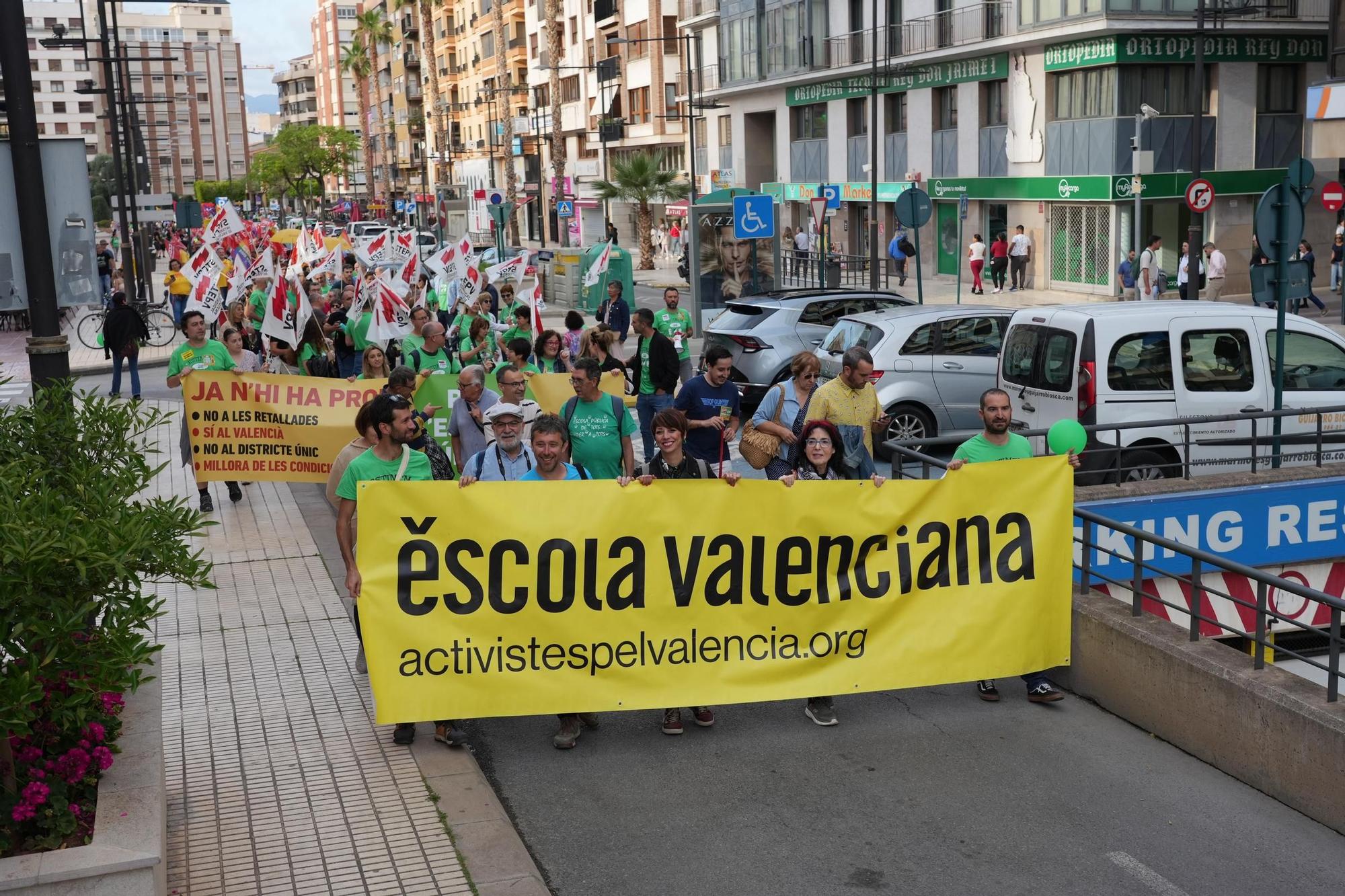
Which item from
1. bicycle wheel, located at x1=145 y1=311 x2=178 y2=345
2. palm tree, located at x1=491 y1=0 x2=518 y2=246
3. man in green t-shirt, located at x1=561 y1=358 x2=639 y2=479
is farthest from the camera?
palm tree, located at x1=491 y1=0 x2=518 y2=246

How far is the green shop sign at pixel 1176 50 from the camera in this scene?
35.1 meters

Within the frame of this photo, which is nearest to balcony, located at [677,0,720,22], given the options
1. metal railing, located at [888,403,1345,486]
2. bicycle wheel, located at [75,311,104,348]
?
Result: bicycle wheel, located at [75,311,104,348]

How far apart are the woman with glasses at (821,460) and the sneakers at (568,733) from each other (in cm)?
123

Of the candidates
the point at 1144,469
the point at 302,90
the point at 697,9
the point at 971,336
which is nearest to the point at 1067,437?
the point at 1144,469

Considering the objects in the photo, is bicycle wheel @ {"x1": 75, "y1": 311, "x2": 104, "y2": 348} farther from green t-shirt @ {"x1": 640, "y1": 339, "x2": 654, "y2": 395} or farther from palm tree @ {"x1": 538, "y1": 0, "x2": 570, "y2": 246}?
palm tree @ {"x1": 538, "y1": 0, "x2": 570, "y2": 246}

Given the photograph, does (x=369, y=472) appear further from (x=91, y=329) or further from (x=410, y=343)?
(x=91, y=329)

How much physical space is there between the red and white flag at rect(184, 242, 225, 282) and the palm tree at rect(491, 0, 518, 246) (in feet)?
116

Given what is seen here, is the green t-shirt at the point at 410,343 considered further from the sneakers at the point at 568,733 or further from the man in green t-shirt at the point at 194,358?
the sneakers at the point at 568,733

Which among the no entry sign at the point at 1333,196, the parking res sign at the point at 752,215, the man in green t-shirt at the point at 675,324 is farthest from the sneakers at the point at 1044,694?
the no entry sign at the point at 1333,196

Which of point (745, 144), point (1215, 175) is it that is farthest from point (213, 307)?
point (745, 144)

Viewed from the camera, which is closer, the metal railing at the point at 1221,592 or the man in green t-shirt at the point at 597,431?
the metal railing at the point at 1221,592

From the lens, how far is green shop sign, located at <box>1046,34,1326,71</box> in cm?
3509

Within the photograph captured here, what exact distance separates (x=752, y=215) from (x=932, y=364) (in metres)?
11.3

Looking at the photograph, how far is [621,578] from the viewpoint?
709 cm
